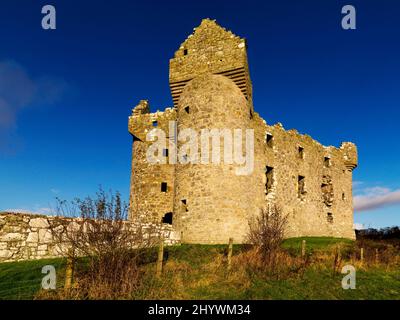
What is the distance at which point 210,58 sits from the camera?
63.2ft

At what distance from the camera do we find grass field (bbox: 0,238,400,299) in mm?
8891

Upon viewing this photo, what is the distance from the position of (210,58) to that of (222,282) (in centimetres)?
1279

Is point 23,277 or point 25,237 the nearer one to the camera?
point 23,277

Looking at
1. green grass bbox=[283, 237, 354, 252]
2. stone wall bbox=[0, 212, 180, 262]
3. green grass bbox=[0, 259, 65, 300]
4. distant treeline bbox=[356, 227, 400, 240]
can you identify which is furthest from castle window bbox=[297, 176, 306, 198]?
green grass bbox=[0, 259, 65, 300]

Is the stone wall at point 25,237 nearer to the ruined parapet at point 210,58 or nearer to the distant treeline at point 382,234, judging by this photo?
the ruined parapet at point 210,58

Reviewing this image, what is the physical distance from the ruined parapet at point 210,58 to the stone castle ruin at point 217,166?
5cm

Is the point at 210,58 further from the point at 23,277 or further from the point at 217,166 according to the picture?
the point at 23,277

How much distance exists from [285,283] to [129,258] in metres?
4.58

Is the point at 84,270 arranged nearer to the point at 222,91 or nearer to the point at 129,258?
the point at 129,258

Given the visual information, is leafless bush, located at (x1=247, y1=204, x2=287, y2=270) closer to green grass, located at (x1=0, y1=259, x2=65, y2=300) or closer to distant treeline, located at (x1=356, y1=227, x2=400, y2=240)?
green grass, located at (x1=0, y1=259, x2=65, y2=300)

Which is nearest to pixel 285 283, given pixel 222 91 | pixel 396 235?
pixel 222 91

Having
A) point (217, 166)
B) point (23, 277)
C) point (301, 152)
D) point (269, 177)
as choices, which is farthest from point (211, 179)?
point (301, 152)

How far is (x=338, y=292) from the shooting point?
33.2ft

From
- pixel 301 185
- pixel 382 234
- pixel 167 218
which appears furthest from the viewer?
pixel 382 234
